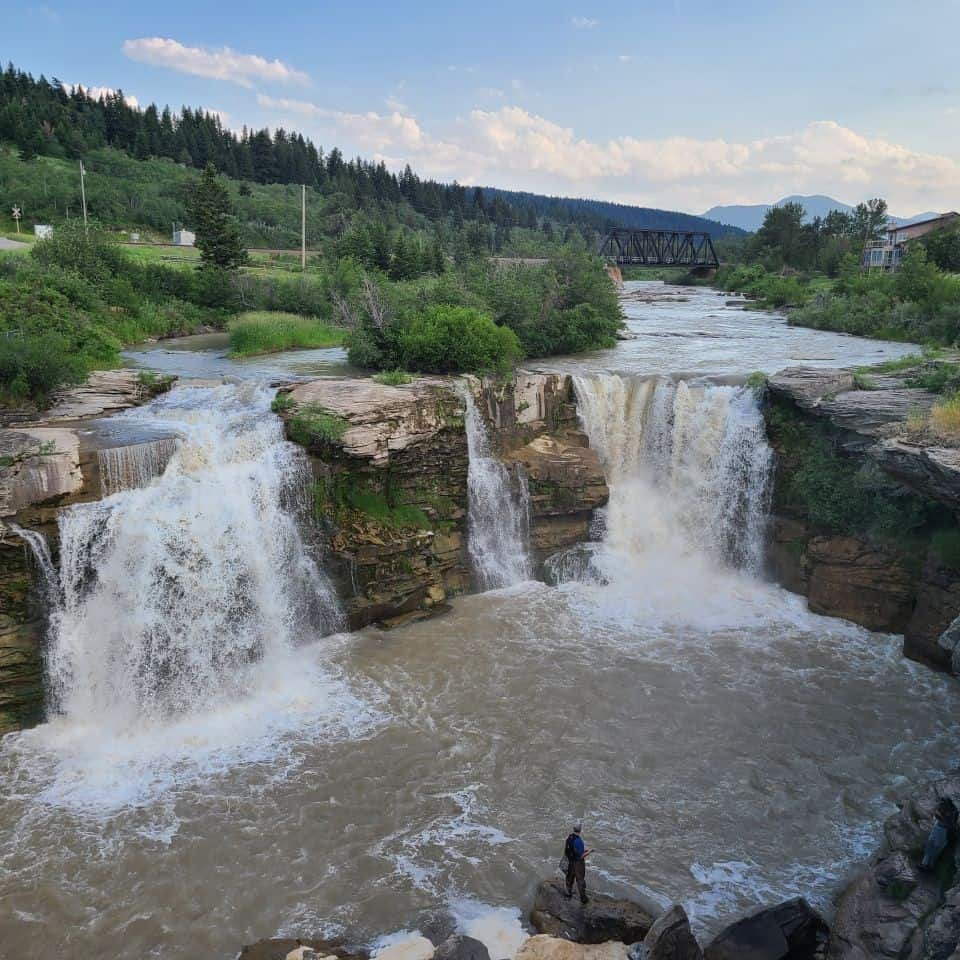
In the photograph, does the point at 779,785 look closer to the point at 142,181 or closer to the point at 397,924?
the point at 397,924

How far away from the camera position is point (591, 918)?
8484 millimetres

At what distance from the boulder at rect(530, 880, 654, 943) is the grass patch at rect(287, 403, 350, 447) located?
903 cm

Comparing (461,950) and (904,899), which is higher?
(904,899)

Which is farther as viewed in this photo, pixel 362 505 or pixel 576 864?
pixel 362 505

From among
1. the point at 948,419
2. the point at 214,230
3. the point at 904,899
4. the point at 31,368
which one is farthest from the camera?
the point at 214,230

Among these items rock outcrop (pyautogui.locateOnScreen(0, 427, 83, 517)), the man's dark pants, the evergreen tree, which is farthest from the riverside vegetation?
the man's dark pants

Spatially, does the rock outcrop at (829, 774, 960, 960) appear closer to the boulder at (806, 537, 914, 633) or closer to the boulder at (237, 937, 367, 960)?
the boulder at (237, 937, 367, 960)

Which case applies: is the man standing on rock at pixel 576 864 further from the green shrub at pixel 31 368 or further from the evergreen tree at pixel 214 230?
the evergreen tree at pixel 214 230

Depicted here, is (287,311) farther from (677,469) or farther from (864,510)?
(864,510)

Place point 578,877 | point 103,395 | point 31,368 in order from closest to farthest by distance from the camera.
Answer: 1. point 578,877
2. point 31,368
3. point 103,395

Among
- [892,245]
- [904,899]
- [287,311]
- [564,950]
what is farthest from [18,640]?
[892,245]

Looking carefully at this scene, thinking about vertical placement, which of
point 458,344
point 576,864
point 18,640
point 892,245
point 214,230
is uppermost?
point 892,245

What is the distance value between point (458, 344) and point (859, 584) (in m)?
10.6

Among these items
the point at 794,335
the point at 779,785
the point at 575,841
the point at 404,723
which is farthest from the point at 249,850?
the point at 794,335
